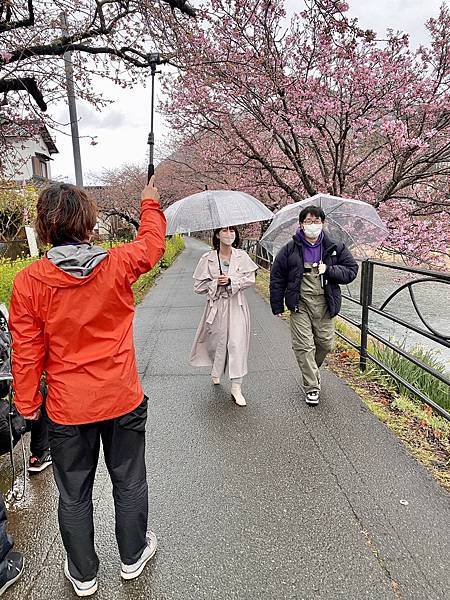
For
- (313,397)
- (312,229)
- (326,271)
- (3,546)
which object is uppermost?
(312,229)

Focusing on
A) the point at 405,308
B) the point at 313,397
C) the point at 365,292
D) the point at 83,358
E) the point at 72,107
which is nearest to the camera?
the point at 83,358

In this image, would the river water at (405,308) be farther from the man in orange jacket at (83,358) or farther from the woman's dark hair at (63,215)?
the woman's dark hair at (63,215)

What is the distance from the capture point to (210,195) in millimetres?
3904

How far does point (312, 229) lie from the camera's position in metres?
3.55

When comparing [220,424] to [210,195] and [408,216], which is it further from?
[408,216]

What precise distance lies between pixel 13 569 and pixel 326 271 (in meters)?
2.83

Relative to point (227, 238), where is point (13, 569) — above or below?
below

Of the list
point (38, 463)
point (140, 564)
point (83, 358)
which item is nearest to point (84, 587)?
point (140, 564)

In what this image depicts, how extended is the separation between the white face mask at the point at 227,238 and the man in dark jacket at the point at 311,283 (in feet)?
1.41

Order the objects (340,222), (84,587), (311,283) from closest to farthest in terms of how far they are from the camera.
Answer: (84,587) → (311,283) → (340,222)

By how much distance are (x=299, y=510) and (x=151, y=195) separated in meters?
1.83

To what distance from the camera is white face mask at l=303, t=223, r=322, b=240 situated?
3.55m

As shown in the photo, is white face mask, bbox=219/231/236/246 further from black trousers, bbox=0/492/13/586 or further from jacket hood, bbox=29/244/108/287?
black trousers, bbox=0/492/13/586

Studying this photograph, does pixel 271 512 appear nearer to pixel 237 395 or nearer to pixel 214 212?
pixel 237 395
